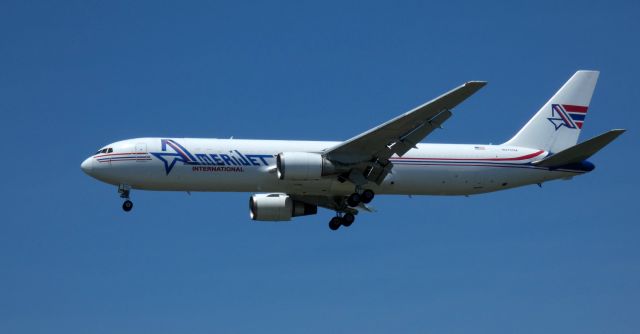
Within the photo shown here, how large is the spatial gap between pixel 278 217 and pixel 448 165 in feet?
32.0

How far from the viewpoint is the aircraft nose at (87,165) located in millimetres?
57188

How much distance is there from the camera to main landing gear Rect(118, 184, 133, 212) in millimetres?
57000

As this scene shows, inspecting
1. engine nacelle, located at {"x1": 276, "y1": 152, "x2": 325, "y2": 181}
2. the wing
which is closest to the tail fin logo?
the wing

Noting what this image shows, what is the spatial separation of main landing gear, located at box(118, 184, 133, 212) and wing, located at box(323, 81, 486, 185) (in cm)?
1030

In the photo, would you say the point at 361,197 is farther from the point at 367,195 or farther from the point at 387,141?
the point at 387,141

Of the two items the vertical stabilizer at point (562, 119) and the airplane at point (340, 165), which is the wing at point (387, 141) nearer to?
the airplane at point (340, 165)

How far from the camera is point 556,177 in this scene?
6069 centimetres

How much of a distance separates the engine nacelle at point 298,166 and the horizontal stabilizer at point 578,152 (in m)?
12.9

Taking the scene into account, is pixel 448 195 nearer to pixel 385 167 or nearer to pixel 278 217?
pixel 385 167

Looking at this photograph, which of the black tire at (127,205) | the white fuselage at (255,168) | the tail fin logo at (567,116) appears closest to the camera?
the white fuselage at (255,168)

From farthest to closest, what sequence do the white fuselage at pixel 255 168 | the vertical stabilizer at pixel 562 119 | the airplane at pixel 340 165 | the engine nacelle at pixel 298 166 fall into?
the vertical stabilizer at pixel 562 119 → the white fuselage at pixel 255 168 → the airplane at pixel 340 165 → the engine nacelle at pixel 298 166

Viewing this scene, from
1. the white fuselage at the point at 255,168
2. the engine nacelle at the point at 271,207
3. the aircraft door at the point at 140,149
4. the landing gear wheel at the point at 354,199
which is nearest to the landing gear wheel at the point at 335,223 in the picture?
the engine nacelle at the point at 271,207

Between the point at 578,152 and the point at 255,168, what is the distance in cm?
1712

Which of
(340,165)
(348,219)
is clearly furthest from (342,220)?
(340,165)
